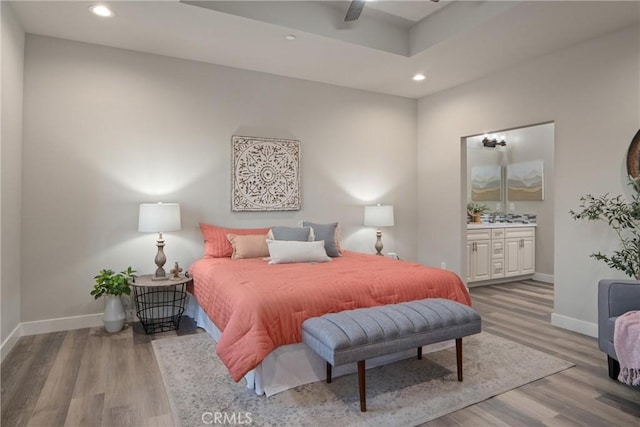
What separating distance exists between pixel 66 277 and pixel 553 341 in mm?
4407

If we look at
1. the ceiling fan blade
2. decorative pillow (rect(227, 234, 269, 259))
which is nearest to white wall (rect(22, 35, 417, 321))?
decorative pillow (rect(227, 234, 269, 259))

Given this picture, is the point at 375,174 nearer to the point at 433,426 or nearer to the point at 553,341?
the point at 553,341

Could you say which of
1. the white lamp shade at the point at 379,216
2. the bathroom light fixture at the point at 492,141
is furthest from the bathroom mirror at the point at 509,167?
the white lamp shade at the point at 379,216

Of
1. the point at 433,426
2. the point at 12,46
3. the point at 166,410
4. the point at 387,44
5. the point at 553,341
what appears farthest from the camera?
the point at 387,44

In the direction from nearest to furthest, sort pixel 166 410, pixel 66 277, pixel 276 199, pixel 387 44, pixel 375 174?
pixel 166 410
pixel 66 277
pixel 387 44
pixel 276 199
pixel 375 174

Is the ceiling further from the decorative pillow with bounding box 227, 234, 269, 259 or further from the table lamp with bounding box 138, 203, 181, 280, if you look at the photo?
the decorative pillow with bounding box 227, 234, 269, 259

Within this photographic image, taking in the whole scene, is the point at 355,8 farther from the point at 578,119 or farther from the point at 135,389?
the point at 135,389

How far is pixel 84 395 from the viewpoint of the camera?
233 centimetres

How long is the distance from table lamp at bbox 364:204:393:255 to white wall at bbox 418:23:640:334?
1.49m

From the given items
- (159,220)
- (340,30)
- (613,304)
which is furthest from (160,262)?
(613,304)

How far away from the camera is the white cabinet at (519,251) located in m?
5.70

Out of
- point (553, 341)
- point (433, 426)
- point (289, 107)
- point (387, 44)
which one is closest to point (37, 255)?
point (289, 107)

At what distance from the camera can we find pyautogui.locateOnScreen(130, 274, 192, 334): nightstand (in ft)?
11.7
